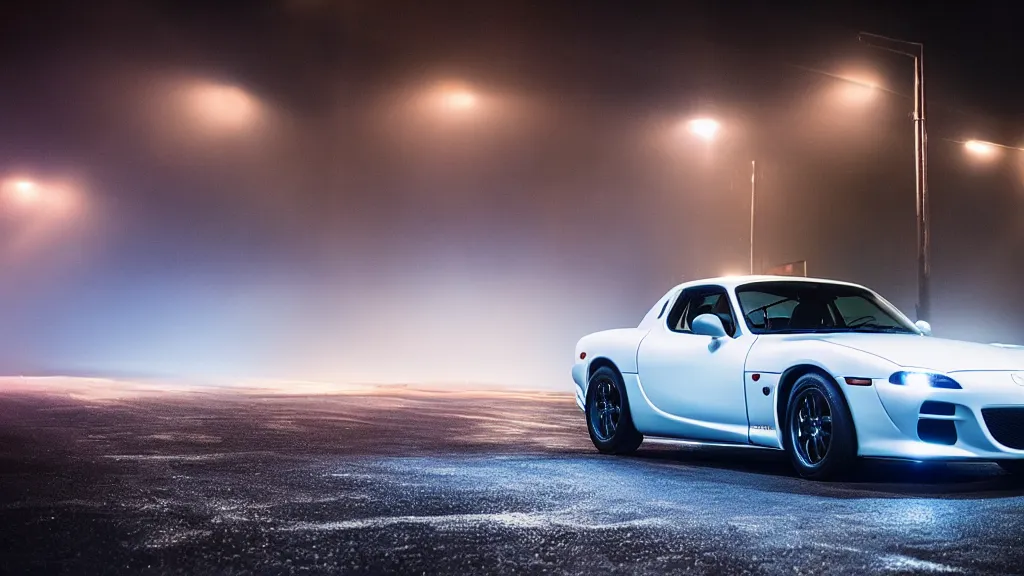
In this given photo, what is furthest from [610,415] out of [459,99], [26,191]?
[26,191]

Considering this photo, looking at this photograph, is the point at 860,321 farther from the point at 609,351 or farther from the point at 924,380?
the point at 609,351

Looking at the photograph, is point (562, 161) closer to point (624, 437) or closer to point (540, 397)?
point (540, 397)

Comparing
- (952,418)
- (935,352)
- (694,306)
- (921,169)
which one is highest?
(921,169)

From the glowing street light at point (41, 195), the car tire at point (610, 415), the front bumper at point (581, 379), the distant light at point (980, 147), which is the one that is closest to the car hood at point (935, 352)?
the car tire at point (610, 415)

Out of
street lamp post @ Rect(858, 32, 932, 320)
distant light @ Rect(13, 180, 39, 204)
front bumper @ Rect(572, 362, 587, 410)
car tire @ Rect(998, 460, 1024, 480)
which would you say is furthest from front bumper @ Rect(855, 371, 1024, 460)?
distant light @ Rect(13, 180, 39, 204)

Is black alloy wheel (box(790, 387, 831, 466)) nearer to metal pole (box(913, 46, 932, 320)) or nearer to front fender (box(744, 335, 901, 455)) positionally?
front fender (box(744, 335, 901, 455))

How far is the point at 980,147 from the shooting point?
2875 cm

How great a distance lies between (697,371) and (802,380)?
1.18 metres

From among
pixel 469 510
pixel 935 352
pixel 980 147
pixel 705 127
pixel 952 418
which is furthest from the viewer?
pixel 980 147

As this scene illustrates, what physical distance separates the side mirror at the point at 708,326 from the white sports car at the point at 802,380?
1 cm

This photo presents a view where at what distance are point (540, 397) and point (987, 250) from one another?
13.6 m

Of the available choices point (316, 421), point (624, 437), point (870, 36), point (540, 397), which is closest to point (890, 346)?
point (624, 437)

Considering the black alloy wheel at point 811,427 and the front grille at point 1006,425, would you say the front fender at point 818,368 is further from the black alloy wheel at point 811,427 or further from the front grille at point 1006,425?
the front grille at point 1006,425

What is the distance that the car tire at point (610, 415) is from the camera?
32.5 feet
